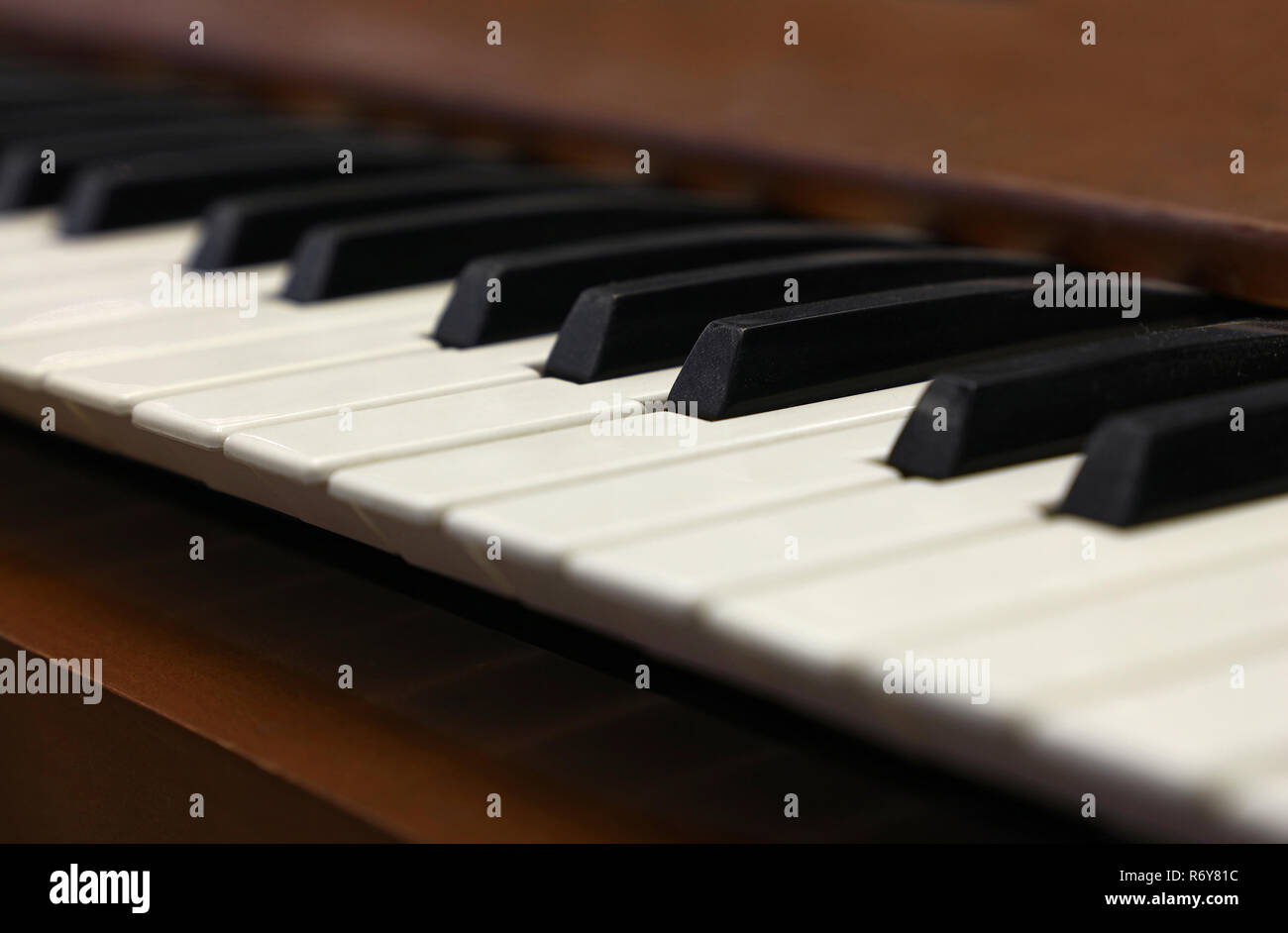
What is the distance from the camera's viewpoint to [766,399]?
1.03 metres

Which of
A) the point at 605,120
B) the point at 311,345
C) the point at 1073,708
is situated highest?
the point at 605,120

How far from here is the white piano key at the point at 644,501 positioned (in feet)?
2.56

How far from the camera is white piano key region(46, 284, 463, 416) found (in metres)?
1.08

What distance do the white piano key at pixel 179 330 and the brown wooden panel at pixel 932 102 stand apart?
36cm

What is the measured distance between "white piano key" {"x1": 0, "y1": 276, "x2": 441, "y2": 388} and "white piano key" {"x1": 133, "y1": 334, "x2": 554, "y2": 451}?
44 mm

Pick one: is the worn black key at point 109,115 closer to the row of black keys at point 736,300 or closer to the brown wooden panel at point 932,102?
the row of black keys at point 736,300

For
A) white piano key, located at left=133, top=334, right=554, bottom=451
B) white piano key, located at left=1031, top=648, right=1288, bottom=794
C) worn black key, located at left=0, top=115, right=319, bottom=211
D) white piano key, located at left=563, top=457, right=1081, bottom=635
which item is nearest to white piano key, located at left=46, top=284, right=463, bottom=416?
white piano key, located at left=133, top=334, right=554, bottom=451

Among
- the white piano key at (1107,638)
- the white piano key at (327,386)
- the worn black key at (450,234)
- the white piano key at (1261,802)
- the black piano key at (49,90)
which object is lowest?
the white piano key at (1261,802)

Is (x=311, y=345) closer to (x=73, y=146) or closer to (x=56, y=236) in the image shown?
(x=56, y=236)

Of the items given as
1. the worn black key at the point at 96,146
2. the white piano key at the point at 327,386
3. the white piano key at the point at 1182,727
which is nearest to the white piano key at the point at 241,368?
the white piano key at the point at 327,386

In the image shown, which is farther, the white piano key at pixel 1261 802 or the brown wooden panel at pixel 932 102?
the brown wooden panel at pixel 932 102
